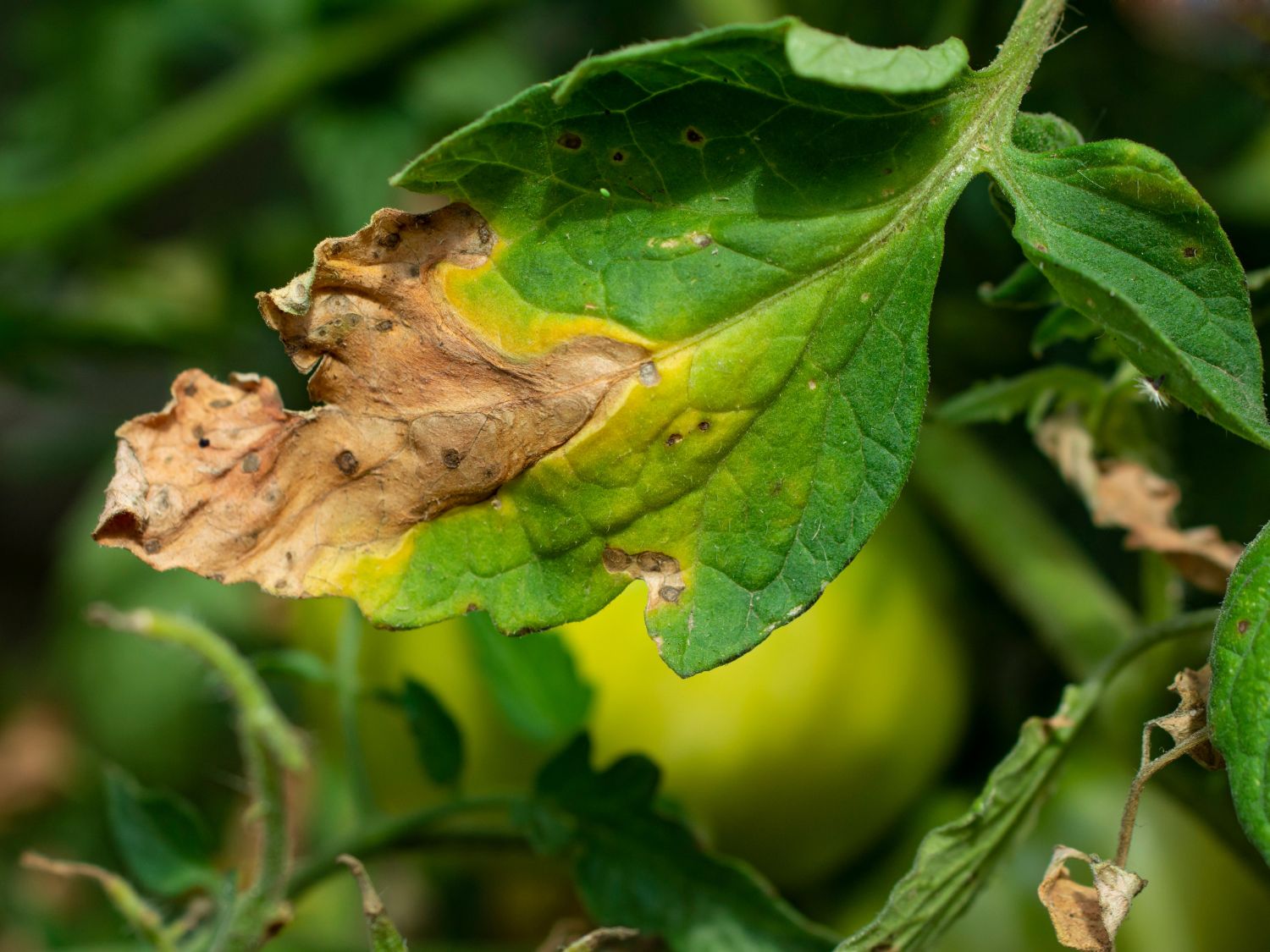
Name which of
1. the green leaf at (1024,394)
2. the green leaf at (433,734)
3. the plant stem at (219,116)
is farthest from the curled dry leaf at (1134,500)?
the plant stem at (219,116)

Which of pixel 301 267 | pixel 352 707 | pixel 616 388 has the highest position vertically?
pixel 301 267

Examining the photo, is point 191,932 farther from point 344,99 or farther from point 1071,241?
point 344,99

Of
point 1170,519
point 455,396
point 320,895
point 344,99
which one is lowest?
point 320,895

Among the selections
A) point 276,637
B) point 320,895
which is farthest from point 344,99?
point 320,895

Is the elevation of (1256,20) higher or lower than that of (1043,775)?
higher

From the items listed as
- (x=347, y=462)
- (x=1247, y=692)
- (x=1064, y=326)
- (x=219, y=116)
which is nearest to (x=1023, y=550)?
(x=1064, y=326)

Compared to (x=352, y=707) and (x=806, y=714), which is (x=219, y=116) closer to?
(x=352, y=707)

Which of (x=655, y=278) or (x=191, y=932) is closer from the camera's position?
(x=655, y=278)

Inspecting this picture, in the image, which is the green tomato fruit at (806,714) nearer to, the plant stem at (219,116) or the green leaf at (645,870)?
the green leaf at (645,870)
